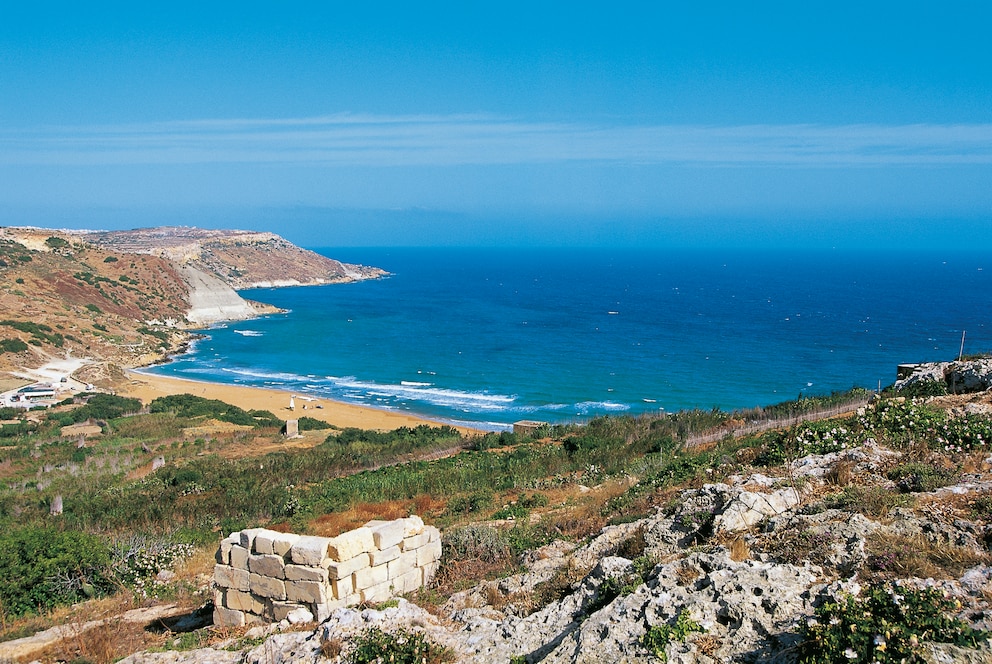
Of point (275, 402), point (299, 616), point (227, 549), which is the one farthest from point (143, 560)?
point (275, 402)

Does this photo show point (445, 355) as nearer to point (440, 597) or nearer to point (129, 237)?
point (440, 597)

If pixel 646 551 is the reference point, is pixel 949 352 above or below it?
below

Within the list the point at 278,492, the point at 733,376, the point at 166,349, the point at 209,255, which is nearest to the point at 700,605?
the point at 278,492

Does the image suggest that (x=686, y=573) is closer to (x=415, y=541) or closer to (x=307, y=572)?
(x=415, y=541)

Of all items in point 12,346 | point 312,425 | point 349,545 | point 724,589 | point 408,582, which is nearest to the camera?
point 724,589

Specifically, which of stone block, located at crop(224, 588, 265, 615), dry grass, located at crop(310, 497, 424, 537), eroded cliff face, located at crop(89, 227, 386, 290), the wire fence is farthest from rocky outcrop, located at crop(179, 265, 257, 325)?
stone block, located at crop(224, 588, 265, 615)

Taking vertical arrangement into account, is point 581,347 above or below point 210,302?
below

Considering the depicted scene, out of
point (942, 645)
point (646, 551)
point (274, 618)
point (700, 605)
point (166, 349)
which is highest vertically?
point (942, 645)
